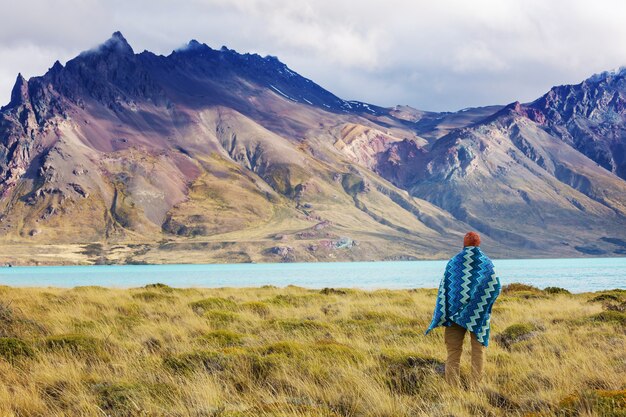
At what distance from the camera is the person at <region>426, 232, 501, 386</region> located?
10.8 metres

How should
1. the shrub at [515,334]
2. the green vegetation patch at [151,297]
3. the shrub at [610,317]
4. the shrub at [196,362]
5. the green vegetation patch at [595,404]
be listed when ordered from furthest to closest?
the green vegetation patch at [151,297] → the shrub at [610,317] → the shrub at [515,334] → the shrub at [196,362] → the green vegetation patch at [595,404]

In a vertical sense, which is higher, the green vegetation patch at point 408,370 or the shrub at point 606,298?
the green vegetation patch at point 408,370

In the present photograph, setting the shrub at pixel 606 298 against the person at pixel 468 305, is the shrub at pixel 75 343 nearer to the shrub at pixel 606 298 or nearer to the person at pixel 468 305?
the person at pixel 468 305

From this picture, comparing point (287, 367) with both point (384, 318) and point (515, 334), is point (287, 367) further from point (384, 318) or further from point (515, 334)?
point (384, 318)

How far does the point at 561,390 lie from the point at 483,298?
193 centimetres

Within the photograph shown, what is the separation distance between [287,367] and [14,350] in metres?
5.85

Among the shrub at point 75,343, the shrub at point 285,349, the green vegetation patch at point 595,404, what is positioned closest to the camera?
the green vegetation patch at point 595,404

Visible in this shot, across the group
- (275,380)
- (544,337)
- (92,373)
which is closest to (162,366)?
(92,373)

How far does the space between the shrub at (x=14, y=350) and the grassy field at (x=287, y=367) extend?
4cm

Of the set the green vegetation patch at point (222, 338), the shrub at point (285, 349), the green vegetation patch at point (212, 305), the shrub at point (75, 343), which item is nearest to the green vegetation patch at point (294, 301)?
the green vegetation patch at point (212, 305)

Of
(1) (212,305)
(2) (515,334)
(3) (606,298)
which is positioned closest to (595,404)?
(2) (515,334)

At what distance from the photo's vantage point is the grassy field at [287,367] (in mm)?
8969

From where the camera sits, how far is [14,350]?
1263cm

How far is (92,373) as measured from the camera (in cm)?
1113
